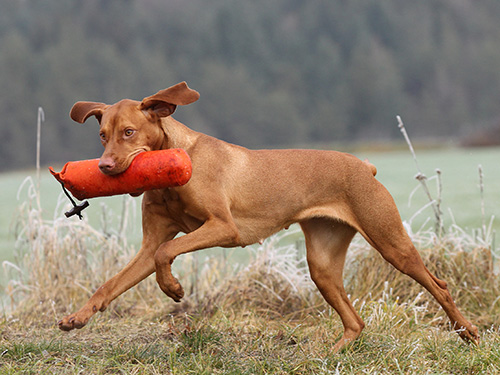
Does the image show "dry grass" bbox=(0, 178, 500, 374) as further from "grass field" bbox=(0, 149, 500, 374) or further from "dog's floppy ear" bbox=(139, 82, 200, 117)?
"dog's floppy ear" bbox=(139, 82, 200, 117)

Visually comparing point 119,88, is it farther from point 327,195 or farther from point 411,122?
point 327,195

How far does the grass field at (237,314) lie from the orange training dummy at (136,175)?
1056mm

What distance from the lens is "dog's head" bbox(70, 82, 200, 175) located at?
411cm

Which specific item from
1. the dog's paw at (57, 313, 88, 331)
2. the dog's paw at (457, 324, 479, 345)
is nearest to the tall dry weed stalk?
the dog's paw at (457, 324, 479, 345)

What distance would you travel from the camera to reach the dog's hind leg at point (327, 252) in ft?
17.2

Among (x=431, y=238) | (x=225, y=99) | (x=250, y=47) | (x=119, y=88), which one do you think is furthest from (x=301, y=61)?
(x=431, y=238)

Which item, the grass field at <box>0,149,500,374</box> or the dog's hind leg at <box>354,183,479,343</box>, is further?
the dog's hind leg at <box>354,183,479,343</box>

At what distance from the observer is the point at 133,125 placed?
4.20 meters

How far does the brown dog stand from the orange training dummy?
100 millimetres

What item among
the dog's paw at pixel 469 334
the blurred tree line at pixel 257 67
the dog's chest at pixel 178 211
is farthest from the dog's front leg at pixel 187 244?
the blurred tree line at pixel 257 67

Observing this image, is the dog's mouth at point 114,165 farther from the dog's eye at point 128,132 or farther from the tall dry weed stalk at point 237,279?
the tall dry weed stalk at point 237,279

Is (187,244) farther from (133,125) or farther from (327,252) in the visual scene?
(327,252)

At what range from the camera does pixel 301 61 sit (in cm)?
5678

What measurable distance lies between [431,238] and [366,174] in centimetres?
175
